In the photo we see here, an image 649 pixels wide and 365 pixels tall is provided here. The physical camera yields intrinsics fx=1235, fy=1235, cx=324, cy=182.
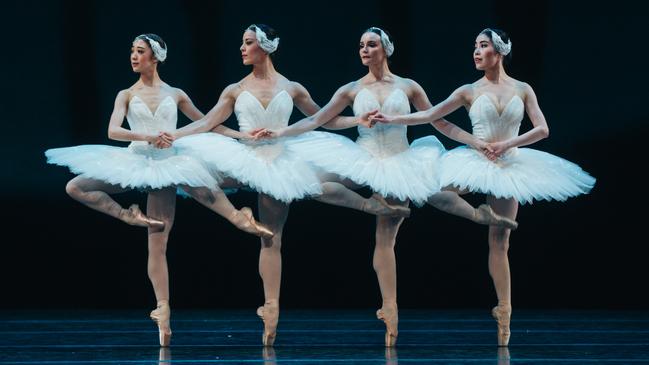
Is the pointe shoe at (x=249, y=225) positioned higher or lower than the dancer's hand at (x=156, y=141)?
lower

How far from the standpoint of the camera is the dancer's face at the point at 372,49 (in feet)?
19.2

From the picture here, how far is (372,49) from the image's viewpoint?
19.2 feet

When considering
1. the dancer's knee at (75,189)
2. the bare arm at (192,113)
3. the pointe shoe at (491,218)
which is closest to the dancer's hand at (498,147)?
the pointe shoe at (491,218)

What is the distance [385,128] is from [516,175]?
0.65 meters

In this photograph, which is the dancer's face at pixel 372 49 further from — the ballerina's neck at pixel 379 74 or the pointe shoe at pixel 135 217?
the pointe shoe at pixel 135 217

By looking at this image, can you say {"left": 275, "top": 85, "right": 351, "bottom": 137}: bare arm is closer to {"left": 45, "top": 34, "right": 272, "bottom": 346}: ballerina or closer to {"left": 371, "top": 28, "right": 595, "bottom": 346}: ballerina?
{"left": 371, "top": 28, "right": 595, "bottom": 346}: ballerina

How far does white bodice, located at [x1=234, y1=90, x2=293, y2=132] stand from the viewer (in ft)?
19.1

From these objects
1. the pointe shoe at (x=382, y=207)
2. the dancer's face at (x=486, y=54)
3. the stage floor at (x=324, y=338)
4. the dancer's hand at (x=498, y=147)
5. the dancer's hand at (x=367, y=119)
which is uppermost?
the dancer's face at (x=486, y=54)

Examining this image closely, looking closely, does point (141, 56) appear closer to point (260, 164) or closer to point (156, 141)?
point (156, 141)

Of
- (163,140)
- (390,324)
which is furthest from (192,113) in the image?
(390,324)

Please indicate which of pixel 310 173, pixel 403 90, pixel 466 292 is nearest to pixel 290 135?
pixel 310 173

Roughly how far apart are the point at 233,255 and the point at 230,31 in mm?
1372

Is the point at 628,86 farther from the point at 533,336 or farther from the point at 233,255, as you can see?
the point at 233,255

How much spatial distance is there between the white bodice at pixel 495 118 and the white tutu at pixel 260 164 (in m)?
0.82
